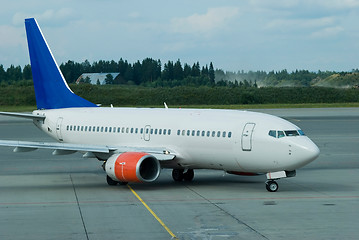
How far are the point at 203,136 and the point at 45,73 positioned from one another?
13.3 metres

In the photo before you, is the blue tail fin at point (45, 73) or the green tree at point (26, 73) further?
the green tree at point (26, 73)

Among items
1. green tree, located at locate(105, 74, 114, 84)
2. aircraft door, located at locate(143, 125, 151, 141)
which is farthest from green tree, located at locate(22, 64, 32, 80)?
aircraft door, located at locate(143, 125, 151, 141)

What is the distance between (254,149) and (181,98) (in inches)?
3890

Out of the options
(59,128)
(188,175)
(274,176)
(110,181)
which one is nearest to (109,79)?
(59,128)

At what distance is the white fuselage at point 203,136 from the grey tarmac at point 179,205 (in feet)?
4.44

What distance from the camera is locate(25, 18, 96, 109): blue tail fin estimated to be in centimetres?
3981

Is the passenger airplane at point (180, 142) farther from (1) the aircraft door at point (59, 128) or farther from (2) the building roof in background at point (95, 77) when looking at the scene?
(2) the building roof in background at point (95, 77)

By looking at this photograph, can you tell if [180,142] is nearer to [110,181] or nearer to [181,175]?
[181,175]

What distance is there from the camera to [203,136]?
30875 mm

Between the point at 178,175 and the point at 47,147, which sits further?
the point at 178,175

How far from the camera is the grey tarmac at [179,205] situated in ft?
70.3

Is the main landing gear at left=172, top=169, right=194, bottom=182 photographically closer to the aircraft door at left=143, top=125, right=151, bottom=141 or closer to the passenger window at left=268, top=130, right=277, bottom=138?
the aircraft door at left=143, top=125, right=151, bottom=141

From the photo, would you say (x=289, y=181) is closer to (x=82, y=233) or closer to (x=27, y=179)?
(x=27, y=179)

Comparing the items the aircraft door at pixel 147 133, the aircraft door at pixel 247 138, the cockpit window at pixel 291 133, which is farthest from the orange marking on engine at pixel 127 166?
the cockpit window at pixel 291 133
